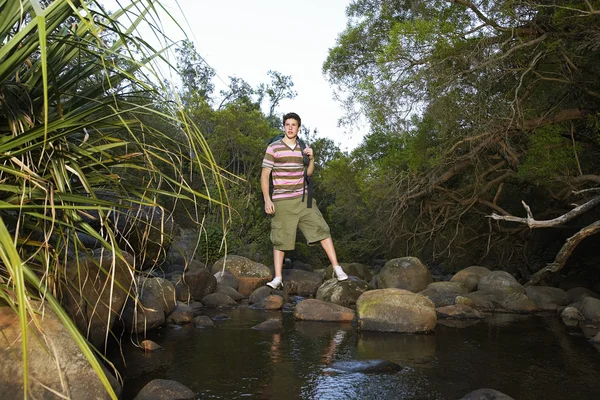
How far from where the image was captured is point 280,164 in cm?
775

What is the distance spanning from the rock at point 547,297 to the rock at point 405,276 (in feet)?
5.41

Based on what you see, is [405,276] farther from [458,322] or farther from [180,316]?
[180,316]

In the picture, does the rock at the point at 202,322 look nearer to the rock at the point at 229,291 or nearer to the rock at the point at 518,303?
the rock at the point at 229,291

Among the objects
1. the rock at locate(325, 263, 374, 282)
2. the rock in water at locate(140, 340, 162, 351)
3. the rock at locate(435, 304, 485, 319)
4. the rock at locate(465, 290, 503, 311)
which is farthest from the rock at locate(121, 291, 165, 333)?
the rock at locate(325, 263, 374, 282)

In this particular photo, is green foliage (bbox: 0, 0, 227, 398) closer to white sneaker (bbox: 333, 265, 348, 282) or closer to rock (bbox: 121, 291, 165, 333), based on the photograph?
rock (bbox: 121, 291, 165, 333)

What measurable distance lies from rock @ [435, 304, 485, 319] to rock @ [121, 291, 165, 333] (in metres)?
3.62

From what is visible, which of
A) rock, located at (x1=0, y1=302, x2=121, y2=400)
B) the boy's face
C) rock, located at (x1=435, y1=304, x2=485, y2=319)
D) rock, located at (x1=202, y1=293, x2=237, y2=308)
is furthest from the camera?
rock, located at (x1=202, y1=293, x2=237, y2=308)

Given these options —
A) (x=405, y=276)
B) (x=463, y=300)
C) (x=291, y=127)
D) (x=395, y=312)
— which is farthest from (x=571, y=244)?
(x=291, y=127)

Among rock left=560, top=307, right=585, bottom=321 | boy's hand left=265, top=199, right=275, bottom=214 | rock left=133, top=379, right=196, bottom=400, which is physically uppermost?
boy's hand left=265, top=199, right=275, bottom=214

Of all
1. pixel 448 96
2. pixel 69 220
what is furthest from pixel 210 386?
pixel 448 96

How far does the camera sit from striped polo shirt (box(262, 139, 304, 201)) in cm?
770

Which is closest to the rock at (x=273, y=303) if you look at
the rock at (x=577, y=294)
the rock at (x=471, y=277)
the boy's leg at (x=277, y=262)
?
the boy's leg at (x=277, y=262)

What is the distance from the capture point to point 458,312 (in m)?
8.22

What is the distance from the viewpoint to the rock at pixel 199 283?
8.98 metres
